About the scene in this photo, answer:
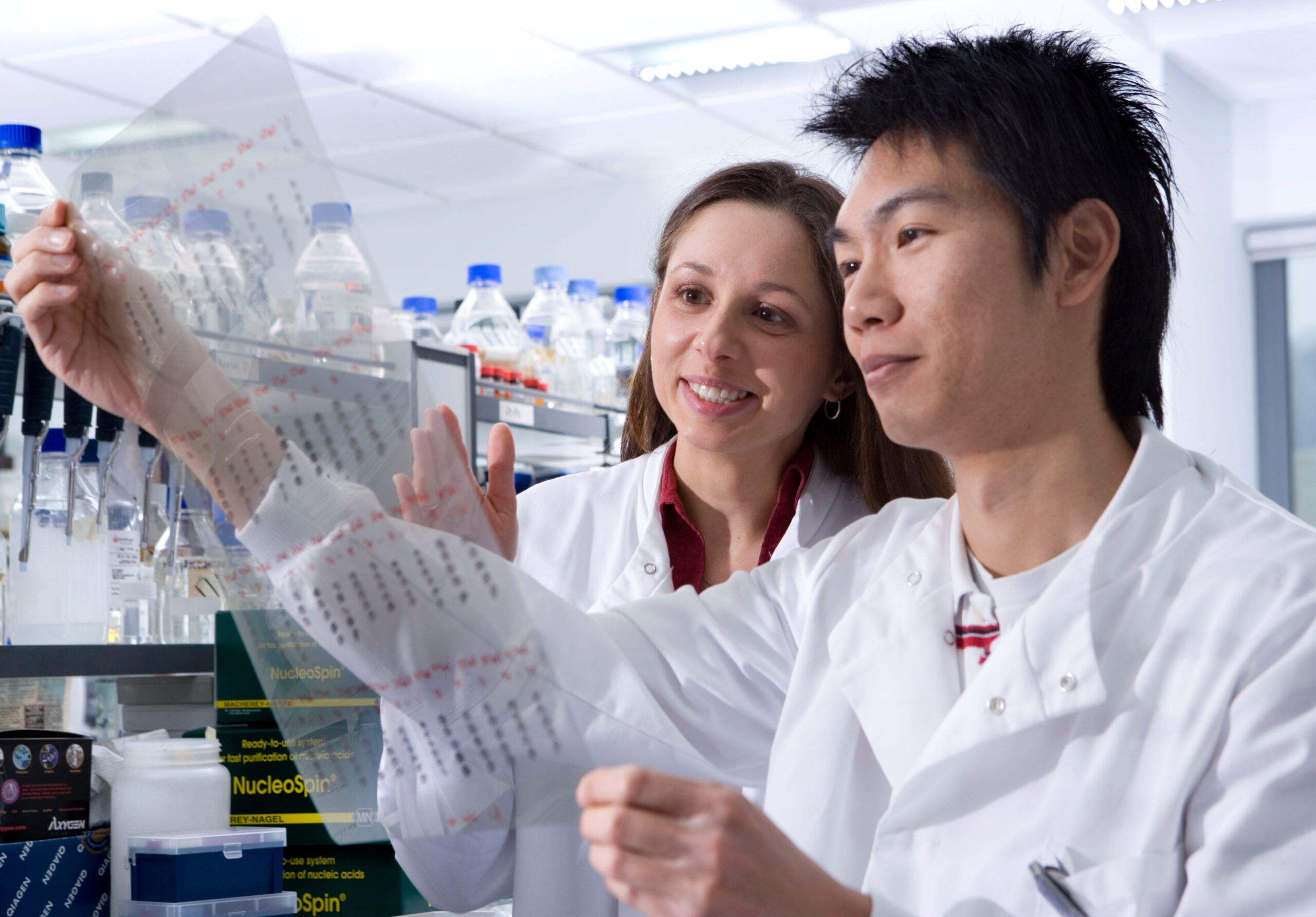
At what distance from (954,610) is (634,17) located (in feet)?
11.1

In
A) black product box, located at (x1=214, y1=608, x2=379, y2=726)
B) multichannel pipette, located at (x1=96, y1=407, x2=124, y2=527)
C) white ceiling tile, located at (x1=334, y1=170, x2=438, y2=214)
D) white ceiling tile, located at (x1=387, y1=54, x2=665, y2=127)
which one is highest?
white ceiling tile, located at (x1=387, y1=54, x2=665, y2=127)

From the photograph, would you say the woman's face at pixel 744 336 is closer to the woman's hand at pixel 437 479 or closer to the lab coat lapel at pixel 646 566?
the lab coat lapel at pixel 646 566

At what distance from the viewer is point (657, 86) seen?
15.6ft

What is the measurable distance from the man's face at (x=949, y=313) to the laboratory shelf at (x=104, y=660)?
3.06 ft

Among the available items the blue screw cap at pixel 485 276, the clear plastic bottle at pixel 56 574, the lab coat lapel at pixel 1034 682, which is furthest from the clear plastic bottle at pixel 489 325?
the lab coat lapel at pixel 1034 682

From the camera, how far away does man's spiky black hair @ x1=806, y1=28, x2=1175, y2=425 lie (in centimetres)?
110

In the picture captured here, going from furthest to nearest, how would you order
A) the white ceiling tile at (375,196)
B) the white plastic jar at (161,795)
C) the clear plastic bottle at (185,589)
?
the white ceiling tile at (375,196) → the clear plastic bottle at (185,589) → the white plastic jar at (161,795)

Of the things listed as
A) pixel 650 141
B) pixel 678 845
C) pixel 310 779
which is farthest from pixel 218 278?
pixel 650 141

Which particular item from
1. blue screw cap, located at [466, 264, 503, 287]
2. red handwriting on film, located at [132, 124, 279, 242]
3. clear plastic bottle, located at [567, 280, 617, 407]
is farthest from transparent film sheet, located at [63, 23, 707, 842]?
blue screw cap, located at [466, 264, 503, 287]

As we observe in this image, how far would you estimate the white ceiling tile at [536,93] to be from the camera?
457 centimetres

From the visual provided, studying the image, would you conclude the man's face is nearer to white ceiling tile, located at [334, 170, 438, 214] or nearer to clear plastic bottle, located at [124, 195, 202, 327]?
clear plastic bottle, located at [124, 195, 202, 327]

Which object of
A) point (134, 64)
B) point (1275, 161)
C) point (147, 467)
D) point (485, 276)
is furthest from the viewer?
point (1275, 161)

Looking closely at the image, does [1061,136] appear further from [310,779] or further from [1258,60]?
[1258,60]

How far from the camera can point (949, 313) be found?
108 centimetres
